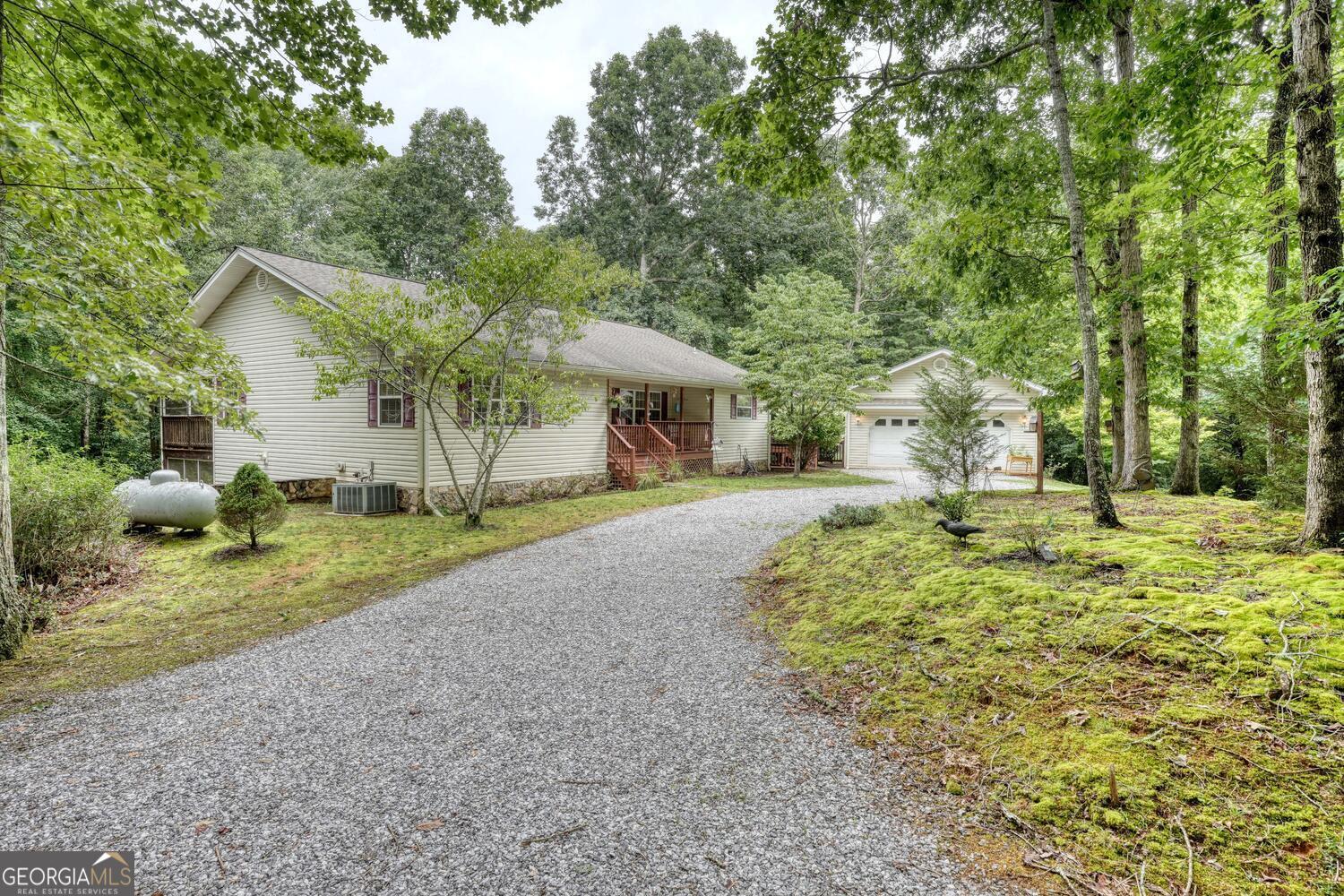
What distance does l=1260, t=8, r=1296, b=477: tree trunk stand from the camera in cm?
488

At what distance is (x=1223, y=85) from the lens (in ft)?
19.8

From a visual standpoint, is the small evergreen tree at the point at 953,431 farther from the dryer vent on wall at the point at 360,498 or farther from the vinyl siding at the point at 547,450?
the dryer vent on wall at the point at 360,498

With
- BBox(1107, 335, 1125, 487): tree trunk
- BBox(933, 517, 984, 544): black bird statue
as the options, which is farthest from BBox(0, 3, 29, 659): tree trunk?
BBox(1107, 335, 1125, 487): tree trunk

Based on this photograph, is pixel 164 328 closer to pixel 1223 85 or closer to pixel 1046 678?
pixel 1046 678

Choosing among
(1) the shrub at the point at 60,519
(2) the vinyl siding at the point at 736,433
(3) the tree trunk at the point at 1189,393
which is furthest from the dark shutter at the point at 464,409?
(3) the tree trunk at the point at 1189,393

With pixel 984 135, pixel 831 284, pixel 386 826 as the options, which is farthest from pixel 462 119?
pixel 386 826

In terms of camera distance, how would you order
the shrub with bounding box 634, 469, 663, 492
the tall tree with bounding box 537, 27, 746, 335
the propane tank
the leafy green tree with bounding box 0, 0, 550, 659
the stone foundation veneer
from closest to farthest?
the leafy green tree with bounding box 0, 0, 550, 659
the propane tank
the stone foundation veneer
the shrub with bounding box 634, 469, 663, 492
the tall tree with bounding box 537, 27, 746, 335

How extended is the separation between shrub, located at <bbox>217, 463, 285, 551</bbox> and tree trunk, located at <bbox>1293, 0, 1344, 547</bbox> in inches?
412

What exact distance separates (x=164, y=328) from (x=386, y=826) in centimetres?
570

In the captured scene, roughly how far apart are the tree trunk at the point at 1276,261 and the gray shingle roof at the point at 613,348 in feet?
28.5

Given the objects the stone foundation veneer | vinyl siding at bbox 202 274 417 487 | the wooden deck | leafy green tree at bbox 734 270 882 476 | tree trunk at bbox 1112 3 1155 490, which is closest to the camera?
tree trunk at bbox 1112 3 1155 490

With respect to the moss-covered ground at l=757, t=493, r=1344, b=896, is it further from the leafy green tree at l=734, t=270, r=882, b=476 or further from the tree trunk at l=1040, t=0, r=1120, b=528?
the leafy green tree at l=734, t=270, r=882, b=476

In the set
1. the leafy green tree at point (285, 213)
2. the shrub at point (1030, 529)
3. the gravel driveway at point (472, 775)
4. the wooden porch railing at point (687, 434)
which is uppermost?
the leafy green tree at point (285, 213)

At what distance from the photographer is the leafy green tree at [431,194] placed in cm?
2983
